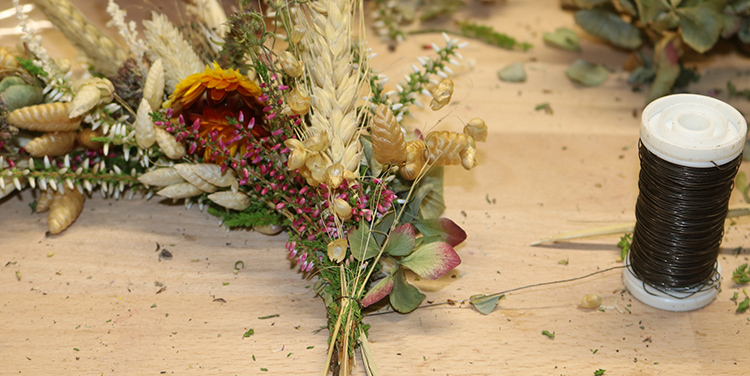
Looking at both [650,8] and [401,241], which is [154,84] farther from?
[650,8]

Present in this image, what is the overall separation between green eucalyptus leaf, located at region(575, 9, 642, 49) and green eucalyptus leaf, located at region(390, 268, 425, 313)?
0.69 m

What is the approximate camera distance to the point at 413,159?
80 centimetres

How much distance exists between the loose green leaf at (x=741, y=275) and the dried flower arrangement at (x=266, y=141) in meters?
0.32

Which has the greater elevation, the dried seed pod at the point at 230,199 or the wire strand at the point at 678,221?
the dried seed pod at the point at 230,199

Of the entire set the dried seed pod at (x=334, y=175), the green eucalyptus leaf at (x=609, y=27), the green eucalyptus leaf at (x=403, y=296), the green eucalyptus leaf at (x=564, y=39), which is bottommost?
the green eucalyptus leaf at (x=564, y=39)

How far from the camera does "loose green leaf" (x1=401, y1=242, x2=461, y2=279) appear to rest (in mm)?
777

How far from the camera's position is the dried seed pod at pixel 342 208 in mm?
722

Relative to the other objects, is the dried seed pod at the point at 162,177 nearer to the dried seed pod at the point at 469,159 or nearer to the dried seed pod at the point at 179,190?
the dried seed pod at the point at 179,190

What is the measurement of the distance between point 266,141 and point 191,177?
112 millimetres

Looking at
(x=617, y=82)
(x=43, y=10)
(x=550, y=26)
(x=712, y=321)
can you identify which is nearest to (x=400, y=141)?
(x=712, y=321)

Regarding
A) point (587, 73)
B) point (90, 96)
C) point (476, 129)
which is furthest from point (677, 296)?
point (90, 96)

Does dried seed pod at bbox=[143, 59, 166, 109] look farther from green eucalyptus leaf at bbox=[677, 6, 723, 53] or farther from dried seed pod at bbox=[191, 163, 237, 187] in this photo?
green eucalyptus leaf at bbox=[677, 6, 723, 53]

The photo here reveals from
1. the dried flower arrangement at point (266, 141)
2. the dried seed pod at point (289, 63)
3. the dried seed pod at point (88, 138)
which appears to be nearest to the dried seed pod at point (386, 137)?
the dried flower arrangement at point (266, 141)

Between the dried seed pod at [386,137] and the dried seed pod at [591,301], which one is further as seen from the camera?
the dried seed pod at [591,301]
